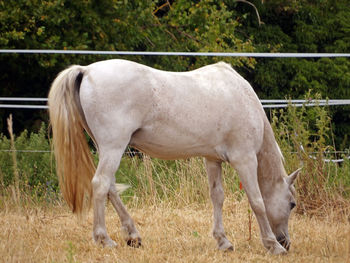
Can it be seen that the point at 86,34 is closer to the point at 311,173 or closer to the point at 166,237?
the point at 311,173

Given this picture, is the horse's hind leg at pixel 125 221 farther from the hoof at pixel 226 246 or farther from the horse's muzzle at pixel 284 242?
the horse's muzzle at pixel 284 242

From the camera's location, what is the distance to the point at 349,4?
18.1 m

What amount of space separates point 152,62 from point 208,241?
864cm

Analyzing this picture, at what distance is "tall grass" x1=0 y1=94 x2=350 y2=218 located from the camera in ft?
21.8

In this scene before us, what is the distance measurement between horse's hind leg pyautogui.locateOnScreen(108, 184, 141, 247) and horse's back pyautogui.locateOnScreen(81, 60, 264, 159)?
0.44 meters

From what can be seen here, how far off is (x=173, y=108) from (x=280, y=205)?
4.21 feet

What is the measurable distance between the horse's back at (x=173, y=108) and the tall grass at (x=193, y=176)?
4.43 feet

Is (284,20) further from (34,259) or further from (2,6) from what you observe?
(34,259)

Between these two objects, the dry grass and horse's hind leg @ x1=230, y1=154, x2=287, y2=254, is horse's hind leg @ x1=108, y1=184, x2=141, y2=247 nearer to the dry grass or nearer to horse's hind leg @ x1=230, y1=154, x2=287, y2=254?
the dry grass

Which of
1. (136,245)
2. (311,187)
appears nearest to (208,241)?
(136,245)

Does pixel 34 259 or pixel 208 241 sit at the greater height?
pixel 34 259

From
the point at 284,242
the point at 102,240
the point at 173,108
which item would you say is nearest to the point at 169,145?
the point at 173,108

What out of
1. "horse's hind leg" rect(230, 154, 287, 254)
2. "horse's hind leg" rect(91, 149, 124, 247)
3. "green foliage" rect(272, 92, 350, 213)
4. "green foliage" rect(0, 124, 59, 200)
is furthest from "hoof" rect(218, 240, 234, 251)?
"green foliage" rect(0, 124, 59, 200)

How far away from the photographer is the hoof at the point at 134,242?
16.9 ft
